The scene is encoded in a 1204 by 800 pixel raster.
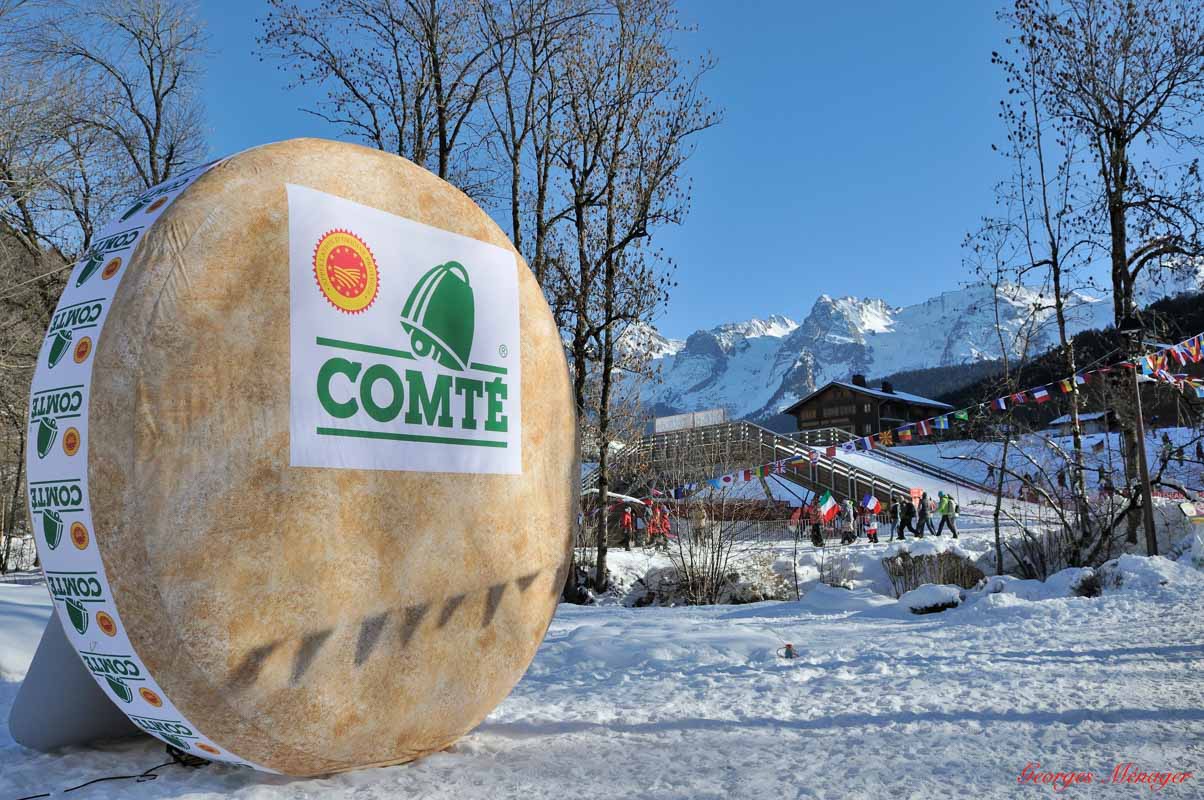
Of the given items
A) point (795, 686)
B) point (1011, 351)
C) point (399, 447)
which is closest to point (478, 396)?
point (399, 447)

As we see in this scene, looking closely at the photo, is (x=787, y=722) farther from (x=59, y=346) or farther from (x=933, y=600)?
(x=933, y=600)

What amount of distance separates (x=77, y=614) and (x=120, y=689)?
Result: 0.30m

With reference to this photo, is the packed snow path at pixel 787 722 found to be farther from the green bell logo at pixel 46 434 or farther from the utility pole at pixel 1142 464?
the utility pole at pixel 1142 464

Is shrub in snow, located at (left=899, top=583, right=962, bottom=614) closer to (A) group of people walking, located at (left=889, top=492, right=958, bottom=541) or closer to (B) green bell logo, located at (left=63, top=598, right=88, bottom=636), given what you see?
(B) green bell logo, located at (left=63, top=598, right=88, bottom=636)

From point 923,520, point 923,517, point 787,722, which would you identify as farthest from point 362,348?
point 923,520

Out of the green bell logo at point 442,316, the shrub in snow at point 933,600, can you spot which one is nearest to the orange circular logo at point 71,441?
the green bell logo at point 442,316

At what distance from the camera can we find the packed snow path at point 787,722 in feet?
9.98

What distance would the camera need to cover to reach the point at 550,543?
3967 millimetres

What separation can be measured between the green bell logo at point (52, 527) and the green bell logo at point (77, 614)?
0.20 metres

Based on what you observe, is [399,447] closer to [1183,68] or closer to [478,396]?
[478,396]

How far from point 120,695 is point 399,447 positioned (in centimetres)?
127

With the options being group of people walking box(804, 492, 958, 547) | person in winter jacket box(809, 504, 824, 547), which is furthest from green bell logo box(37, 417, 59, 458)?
group of people walking box(804, 492, 958, 547)

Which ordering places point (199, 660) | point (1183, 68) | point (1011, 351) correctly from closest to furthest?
1. point (199, 660)
2. point (1183, 68)
3. point (1011, 351)

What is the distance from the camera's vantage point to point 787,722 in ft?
12.8
